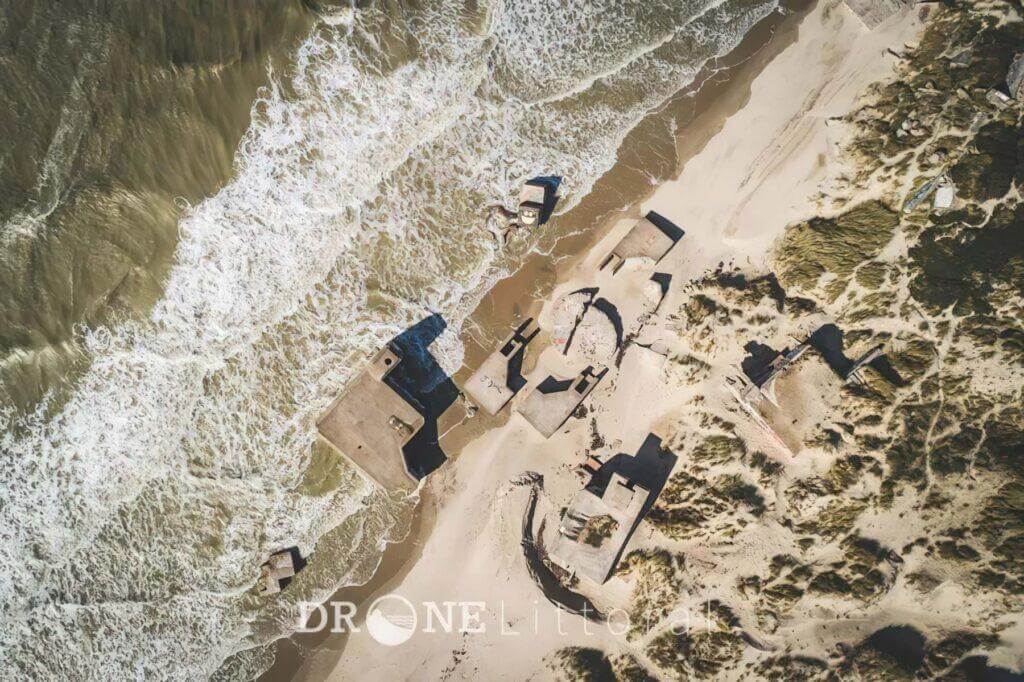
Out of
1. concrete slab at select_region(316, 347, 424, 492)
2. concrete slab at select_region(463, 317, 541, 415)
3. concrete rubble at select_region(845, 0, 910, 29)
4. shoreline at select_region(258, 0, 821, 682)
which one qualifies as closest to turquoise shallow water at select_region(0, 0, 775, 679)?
shoreline at select_region(258, 0, 821, 682)

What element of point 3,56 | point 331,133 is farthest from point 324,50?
point 3,56

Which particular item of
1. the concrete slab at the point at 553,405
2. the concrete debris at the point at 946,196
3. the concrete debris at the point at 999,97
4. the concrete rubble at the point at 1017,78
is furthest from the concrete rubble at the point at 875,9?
the concrete slab at the point at 553,405

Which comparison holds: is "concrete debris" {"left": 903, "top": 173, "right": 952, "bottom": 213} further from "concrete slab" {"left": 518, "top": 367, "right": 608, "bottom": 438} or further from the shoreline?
"concrete slab" {"left": 518, "top": 367, "right": 608, "bottom": 438}

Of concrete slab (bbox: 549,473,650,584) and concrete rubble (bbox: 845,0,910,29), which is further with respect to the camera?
concrete rubble (bbox: 845,0,910,29)

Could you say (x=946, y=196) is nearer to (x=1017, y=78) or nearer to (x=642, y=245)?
(x=1017, y=78)

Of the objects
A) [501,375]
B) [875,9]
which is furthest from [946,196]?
[501,375]

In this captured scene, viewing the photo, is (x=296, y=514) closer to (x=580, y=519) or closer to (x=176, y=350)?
(x=176, y=350)

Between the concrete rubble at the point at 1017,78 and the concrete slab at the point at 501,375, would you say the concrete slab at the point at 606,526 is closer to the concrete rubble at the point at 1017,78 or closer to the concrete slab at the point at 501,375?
the concrete slab at the point at 501,375
